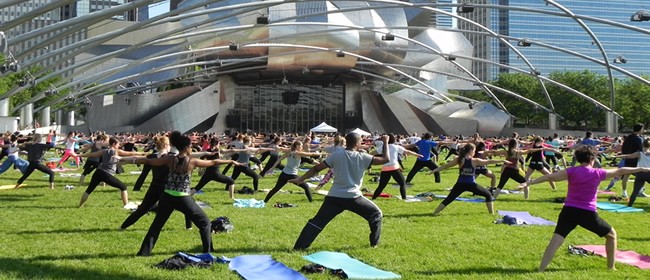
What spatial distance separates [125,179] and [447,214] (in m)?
11.9

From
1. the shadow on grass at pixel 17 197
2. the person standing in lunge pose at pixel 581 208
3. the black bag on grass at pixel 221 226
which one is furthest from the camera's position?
the shadow on grass at pixel 17 197

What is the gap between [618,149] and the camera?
1504 cm

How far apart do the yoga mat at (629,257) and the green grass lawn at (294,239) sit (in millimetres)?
293

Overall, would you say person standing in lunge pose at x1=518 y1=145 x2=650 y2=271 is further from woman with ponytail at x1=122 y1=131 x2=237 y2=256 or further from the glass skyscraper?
the glass skyscraper

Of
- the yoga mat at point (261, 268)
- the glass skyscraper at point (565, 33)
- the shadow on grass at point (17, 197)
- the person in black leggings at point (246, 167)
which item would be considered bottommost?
the shadow on grass at point (17, 197)

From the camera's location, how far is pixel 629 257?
26.6 ft

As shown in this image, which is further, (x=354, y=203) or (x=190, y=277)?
(x=354, y=203)

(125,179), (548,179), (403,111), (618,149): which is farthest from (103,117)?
(548,179)

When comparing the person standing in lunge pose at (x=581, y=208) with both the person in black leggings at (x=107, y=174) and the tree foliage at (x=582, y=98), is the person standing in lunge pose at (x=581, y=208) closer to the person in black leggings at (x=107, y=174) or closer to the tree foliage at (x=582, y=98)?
the person in black leggings at (x=107, y=174)

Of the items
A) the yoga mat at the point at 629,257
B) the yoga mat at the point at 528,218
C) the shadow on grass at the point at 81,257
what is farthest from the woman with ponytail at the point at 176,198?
the yoga mat at the point at 528,218

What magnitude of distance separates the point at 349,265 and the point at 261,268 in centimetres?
107

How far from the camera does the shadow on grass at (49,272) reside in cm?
662

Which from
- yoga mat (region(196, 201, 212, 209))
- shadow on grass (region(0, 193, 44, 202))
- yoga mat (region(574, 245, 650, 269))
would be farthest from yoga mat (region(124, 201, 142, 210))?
yoga mat (region(574, 245, 650, 269))

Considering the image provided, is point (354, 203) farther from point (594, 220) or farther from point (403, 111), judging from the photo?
point (403, 111)
